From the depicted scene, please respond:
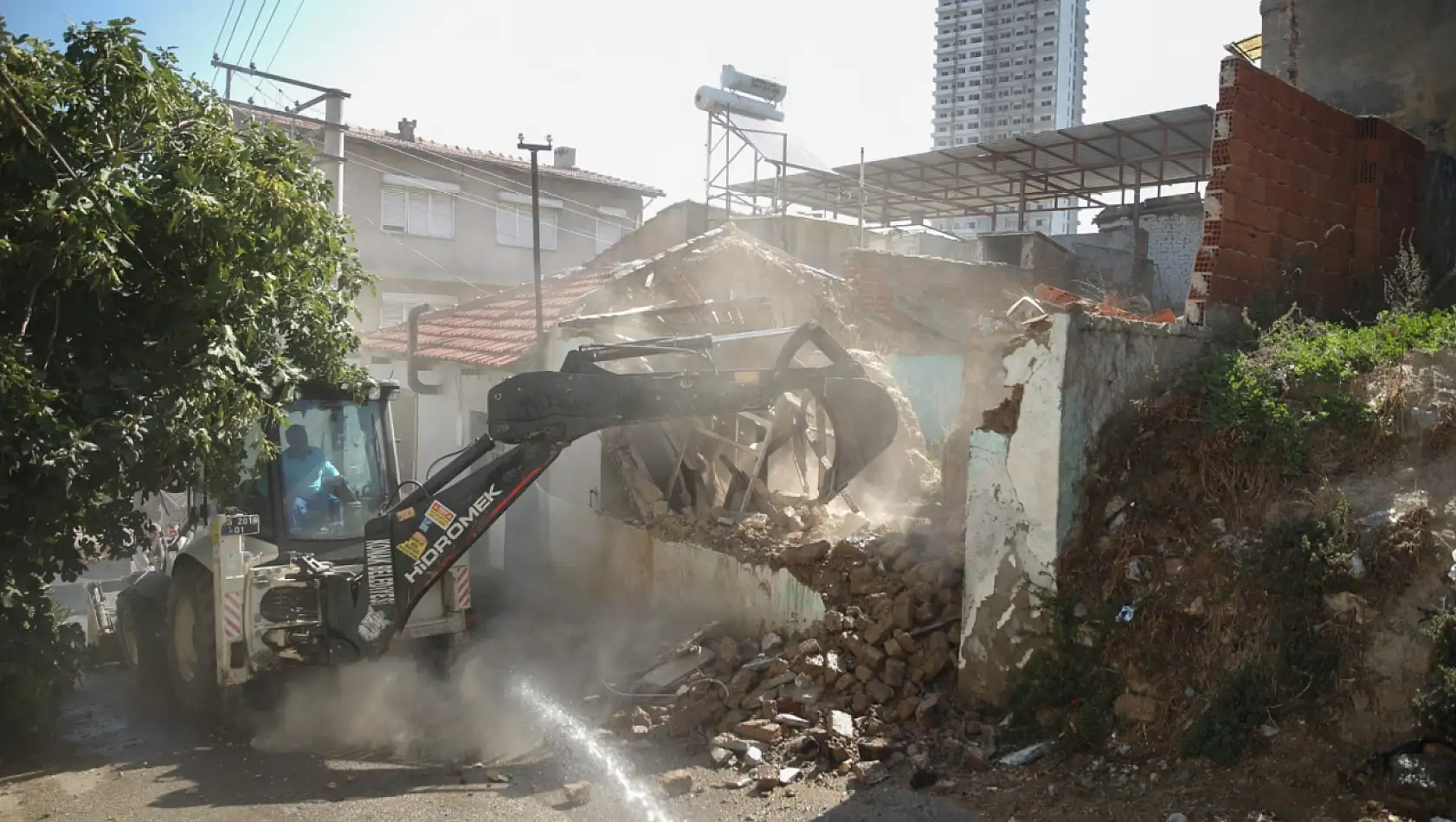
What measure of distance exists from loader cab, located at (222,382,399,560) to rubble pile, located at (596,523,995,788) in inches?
114

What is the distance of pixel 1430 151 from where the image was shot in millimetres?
9664

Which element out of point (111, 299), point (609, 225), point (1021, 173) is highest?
point (609, 225)

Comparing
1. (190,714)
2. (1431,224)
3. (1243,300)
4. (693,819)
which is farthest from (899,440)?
(190,714)

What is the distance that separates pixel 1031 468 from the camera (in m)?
6.77

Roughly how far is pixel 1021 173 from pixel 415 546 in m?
15.4

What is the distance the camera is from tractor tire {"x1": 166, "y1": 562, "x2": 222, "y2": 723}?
808 cm

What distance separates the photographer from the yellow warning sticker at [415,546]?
747 cm

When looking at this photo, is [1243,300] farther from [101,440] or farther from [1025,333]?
[101,440]

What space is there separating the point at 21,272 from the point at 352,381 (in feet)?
8.20

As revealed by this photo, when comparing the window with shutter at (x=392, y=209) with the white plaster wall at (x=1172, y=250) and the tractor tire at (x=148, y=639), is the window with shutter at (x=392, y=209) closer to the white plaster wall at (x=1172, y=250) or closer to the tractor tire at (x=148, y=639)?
the white plaster wall at (x=1172, y=250)

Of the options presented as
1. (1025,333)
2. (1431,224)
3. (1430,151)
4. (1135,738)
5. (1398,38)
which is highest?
(1398,38)

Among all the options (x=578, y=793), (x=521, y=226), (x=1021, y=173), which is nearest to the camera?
(x=578, y=793)

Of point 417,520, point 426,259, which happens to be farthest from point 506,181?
point 417,520

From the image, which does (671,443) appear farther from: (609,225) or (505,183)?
(609,225)
